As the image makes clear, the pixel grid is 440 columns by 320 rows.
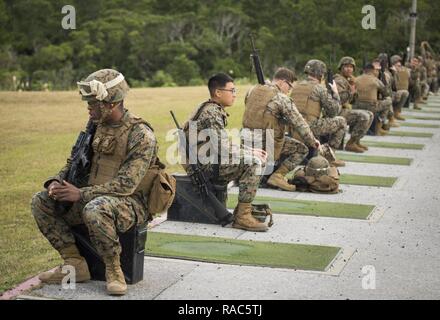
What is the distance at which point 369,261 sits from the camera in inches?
299

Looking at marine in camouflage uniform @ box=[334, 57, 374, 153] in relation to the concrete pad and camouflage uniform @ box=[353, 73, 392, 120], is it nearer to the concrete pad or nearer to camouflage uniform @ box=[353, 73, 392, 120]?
camouflage uniform @ box=[353, 73, 392, 120]

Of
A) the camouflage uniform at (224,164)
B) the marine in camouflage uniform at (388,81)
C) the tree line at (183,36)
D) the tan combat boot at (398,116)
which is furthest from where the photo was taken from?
the tree line at (183,36)

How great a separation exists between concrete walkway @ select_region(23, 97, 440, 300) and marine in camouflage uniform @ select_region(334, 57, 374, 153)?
3.87m

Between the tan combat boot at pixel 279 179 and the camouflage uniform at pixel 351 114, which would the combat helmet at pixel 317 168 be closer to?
the tan combat boot at pixel 279 179

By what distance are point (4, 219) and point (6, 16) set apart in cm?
3628

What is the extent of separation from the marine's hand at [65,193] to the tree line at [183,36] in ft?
101

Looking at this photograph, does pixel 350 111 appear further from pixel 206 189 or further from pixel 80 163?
pixel 80 163

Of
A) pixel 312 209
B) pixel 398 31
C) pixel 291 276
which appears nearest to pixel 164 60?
pixel 398 31

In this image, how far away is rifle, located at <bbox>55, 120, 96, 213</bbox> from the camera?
253 inches

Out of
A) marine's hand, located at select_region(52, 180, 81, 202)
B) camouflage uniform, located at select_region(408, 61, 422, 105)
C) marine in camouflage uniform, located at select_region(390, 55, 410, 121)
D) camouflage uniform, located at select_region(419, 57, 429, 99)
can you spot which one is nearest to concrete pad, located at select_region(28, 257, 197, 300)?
marine's hand, located at select_region(52, 180, 81, 202)

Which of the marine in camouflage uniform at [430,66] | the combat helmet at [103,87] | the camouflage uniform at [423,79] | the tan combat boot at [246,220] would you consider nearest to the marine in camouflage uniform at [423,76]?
the camouflage uniform at [423,79]

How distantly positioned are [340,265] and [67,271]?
2.41 m

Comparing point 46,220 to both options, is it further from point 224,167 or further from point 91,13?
point 91,13

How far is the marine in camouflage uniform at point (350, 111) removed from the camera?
15.1 metres
